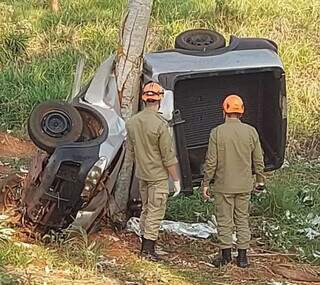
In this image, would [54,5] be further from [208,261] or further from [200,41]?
[208,261]

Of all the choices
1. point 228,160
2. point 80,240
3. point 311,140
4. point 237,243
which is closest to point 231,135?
point 228,160

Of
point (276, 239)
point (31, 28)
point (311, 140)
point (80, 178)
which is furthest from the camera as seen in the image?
point (31, 28)

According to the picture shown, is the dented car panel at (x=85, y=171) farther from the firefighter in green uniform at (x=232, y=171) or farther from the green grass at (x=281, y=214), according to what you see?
the green grass at (x=281, y=214)

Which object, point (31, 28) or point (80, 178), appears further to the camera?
point (31, 28)

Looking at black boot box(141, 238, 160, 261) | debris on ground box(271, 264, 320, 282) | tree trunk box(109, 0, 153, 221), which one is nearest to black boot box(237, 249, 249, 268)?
debris on ground box(271, 264, 320, 282)

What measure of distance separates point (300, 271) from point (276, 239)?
0.91 meters

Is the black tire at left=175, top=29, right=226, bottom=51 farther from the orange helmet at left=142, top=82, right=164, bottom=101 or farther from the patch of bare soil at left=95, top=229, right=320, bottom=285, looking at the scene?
the patch of bare soil at left=95, top=229, right=320, bottom=285

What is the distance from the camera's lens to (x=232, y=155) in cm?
639

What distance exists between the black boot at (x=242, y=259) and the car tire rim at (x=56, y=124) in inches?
66.8

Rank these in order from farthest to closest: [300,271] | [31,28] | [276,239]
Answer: [31,28] < [276,239] < [300,271]

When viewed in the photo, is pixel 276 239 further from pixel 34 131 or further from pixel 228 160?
pixel 34 131

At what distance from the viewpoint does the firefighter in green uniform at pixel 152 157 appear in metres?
6.24

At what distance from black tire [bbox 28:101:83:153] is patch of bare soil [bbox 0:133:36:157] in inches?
173

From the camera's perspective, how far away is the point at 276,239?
298 inches
